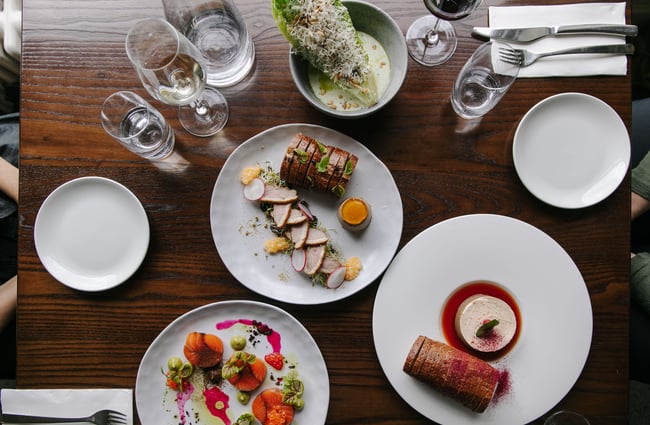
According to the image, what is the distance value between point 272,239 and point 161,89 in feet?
2.45

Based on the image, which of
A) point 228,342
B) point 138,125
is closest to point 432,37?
point 138,125

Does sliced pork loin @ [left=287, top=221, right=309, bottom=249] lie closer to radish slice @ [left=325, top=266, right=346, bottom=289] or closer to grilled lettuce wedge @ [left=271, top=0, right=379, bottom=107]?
radish slice @ [left=325, top=266, right=346, bottom=289]

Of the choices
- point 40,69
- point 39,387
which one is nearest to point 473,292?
point 39,387

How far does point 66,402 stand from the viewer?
1.90 m

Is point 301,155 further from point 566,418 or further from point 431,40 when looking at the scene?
point 566,418

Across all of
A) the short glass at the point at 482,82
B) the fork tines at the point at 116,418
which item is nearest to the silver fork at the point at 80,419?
the fork tines at the point at 116,418

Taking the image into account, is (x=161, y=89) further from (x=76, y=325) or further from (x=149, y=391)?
(x=149, y=391)

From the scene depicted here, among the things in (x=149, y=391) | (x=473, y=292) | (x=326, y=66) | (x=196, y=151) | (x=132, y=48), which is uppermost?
(x=132, y=48)

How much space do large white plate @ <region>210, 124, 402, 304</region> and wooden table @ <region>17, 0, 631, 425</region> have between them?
0.20ft

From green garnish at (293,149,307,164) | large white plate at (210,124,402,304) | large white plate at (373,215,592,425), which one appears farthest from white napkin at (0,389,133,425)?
green garnish at (293,149,307,164)

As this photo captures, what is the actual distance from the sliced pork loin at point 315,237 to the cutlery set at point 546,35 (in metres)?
1.07

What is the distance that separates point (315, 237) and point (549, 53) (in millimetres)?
1258

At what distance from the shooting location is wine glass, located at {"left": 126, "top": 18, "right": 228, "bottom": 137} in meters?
1.67

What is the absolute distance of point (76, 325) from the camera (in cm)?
195
